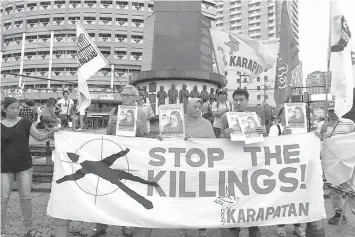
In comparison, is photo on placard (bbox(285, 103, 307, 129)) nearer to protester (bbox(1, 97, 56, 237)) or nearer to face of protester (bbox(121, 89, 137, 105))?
face of protester (bbox(121, 89, 137, 105))

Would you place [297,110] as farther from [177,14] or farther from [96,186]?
[177,14]

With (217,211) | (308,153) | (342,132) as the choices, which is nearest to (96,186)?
(217,211)

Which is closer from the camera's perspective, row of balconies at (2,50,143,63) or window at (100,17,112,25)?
row of balconies at (2,50,143,63)

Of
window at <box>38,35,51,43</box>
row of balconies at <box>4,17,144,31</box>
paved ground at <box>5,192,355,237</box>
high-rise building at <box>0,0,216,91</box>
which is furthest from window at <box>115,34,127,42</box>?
paved ground at <box>5,192,355,237</box>

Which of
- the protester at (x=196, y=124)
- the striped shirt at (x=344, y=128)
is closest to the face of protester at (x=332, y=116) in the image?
the striped shirt at (x=344, y=128)

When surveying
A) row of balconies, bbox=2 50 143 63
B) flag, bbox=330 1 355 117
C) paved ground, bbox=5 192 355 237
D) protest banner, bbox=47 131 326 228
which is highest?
row of balconies, bbox=2 50 143 63

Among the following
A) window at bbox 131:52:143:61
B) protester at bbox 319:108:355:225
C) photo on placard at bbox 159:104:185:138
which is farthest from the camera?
window at bbox 131:52:143:61

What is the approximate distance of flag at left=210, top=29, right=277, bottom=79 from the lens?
1101cm

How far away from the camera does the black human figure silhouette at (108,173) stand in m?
3.68

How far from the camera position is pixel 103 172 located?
374 cm

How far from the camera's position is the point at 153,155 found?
382cm

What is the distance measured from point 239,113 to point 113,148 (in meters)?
1.62

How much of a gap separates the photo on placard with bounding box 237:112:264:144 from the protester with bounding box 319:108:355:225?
1.60 m

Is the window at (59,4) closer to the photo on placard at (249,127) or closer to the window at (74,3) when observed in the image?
the window at (74,3)
